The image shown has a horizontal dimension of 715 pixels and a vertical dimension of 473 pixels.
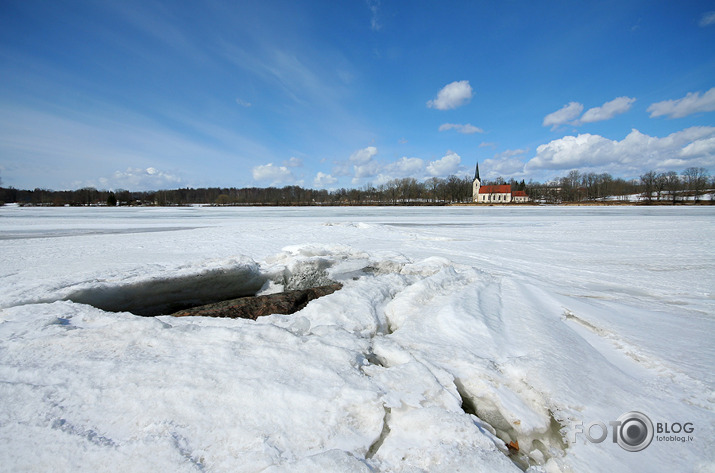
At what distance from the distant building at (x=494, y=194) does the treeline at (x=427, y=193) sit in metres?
2.74

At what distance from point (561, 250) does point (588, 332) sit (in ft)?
20.5

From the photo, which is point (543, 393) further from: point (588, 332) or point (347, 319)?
point (347, 319)

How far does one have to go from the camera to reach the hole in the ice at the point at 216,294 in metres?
4.16

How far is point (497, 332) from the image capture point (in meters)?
3.16

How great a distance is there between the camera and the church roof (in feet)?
327

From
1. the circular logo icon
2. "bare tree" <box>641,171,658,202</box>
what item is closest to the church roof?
"bare tree" <box>641,171,658,202</box>

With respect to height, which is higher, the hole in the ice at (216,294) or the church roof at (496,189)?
the church roof at (496,189)

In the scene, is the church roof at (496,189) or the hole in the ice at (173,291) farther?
the church roof at (496,189)

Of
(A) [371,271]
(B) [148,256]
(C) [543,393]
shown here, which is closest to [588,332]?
(C) [543,393]

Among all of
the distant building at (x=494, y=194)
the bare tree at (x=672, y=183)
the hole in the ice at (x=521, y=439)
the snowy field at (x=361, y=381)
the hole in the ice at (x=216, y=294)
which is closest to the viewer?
the snowy field at (x=361, y=381)

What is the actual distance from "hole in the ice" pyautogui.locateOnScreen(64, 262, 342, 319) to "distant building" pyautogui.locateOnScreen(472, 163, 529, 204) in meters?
101

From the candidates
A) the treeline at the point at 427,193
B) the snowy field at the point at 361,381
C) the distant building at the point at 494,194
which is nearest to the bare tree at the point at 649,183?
the treeline at the point at 427,193

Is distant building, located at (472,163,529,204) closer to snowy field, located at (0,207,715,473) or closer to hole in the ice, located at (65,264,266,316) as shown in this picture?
hole in the ice, located at (65,264,266,316)

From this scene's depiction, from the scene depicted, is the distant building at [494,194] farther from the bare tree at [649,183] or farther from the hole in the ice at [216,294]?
the hole in the ice at [216,294]
